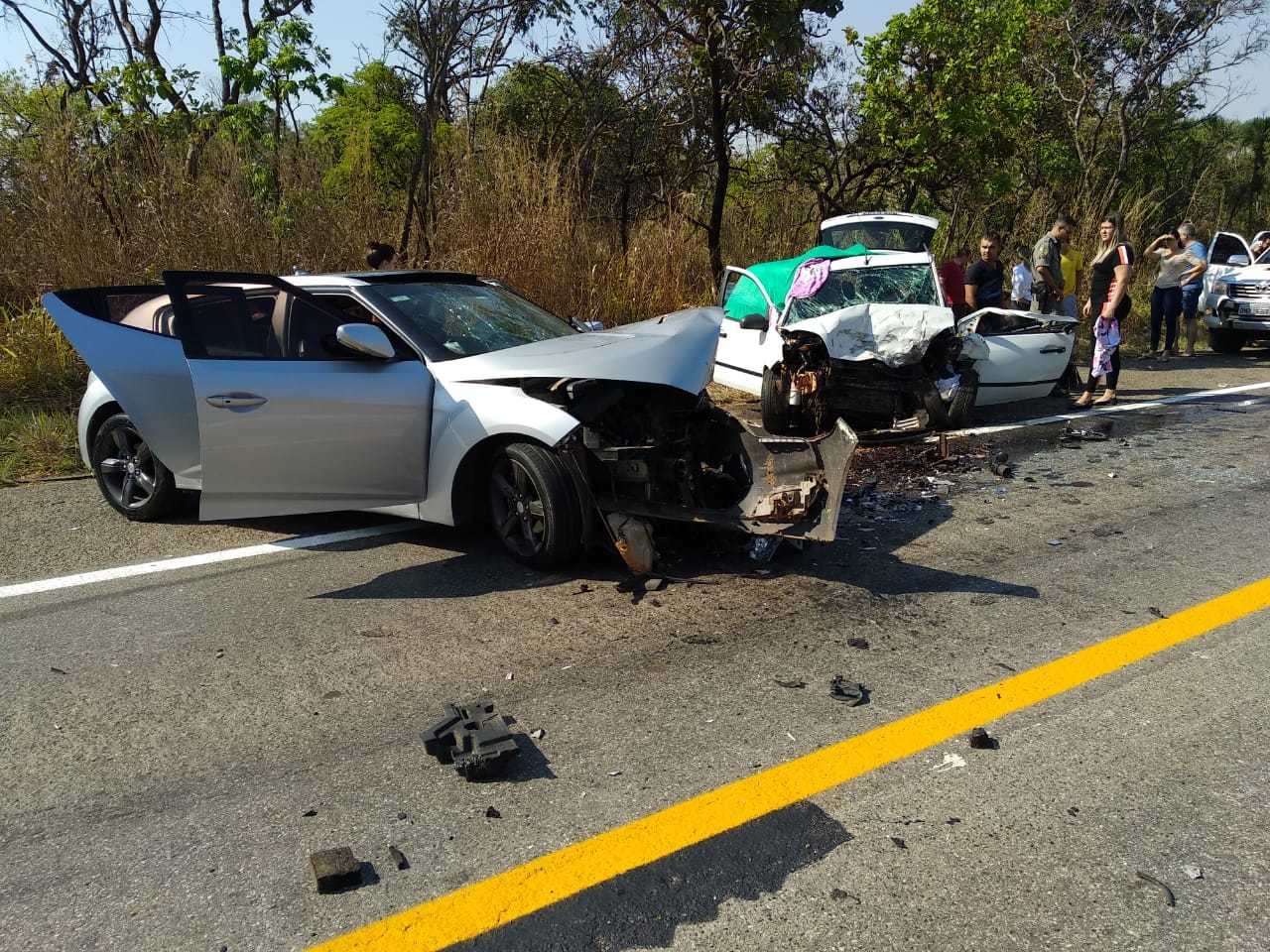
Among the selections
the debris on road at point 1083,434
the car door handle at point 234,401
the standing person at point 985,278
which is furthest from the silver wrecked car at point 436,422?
the standing person at point 985,278

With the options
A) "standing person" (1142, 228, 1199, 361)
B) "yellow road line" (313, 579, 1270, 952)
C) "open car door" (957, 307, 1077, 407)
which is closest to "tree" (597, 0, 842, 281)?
"open car door" (957, 307, 1077, 407)

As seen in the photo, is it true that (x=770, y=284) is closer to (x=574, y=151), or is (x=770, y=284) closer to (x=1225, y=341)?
(x=574, y=151)

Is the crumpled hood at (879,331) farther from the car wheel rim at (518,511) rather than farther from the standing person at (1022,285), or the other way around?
the standing person at (1022,285)

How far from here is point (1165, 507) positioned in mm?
6008

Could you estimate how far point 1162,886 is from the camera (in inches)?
96.1

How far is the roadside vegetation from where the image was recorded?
948 centimetres

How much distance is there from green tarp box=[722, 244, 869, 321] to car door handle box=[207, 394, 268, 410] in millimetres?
5292

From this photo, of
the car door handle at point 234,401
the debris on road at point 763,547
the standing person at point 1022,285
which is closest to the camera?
the car door handle at point 234,401

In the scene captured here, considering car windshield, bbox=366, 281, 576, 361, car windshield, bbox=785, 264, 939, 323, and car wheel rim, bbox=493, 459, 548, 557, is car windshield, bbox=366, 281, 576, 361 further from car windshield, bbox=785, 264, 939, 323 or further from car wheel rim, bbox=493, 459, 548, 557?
car windshield, bbox=785, 264, 939, 323

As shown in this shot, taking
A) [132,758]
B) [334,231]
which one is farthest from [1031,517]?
[334,231]

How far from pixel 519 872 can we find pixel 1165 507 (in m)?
5.21

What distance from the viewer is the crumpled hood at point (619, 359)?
4488mm

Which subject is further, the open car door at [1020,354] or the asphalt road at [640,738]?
the open car door at [1020,354]

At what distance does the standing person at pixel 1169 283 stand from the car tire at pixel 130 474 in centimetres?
1251
